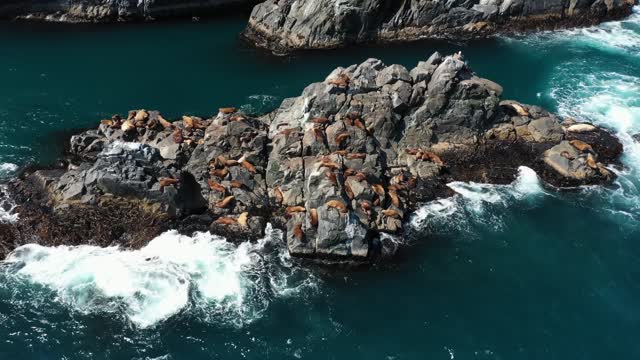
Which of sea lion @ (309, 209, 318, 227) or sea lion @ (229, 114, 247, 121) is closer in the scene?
sea lion @ (309, 209, 318, 227)

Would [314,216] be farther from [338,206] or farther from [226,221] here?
[226,221]

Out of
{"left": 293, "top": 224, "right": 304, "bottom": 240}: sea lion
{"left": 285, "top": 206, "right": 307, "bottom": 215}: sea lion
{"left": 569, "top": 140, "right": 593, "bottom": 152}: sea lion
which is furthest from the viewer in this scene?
{"left": 569, "top": 140, "right": 593, "bottom": 152}: sea lion

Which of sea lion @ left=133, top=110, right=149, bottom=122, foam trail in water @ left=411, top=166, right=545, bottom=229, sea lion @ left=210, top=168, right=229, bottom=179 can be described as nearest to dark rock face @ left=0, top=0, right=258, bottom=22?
sea lion @ left=133, top=110, right=149, bottom=122

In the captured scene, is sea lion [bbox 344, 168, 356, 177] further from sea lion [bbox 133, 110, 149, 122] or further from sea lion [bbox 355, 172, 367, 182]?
sea lion [bbox 133, 110, 149, 122]

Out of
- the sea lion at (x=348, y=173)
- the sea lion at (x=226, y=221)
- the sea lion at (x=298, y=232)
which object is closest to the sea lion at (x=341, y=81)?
the sea lion at (x=348, y=173)

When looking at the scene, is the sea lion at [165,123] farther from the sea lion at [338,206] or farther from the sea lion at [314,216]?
the sea lion at [338,206]

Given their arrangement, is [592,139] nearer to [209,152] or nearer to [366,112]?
[366,112]

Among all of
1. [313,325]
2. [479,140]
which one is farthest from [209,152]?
[479,140]
